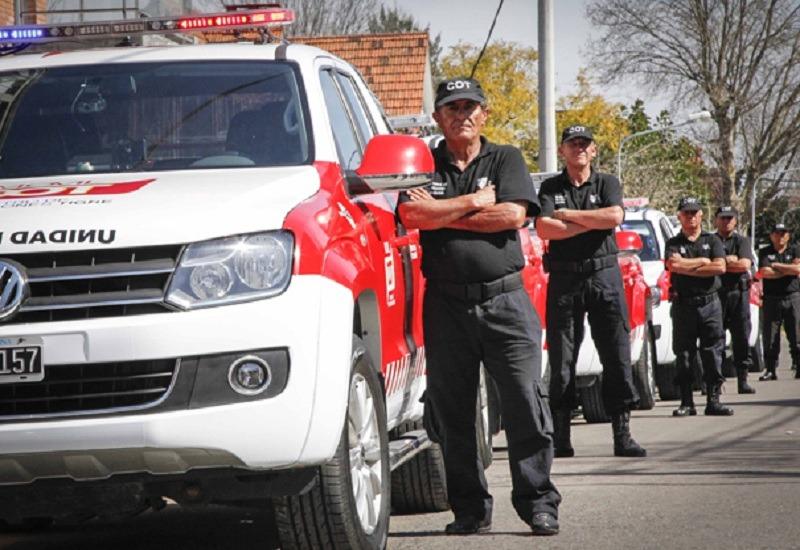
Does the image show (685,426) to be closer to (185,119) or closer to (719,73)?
(185,119)

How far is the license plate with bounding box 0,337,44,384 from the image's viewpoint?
5.75m

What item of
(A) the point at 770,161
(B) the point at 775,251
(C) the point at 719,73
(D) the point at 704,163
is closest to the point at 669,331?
(B) the point at 775,251

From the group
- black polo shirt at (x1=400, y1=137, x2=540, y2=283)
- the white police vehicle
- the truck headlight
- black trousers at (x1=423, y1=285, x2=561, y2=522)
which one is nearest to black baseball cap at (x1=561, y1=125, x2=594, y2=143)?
black polo shirt at (x1=400, y1=137, x2=540, y2=283)

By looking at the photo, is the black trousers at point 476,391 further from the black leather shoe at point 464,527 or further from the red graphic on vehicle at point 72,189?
the red graphic on vehicle at point 72,189

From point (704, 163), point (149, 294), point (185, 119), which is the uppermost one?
point (185, 119)

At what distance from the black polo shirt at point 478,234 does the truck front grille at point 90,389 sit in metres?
1.99

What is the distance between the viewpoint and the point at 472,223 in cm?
742

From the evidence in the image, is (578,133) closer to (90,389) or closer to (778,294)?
(90,389)

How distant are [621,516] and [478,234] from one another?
1.48m

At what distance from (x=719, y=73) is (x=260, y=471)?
172 feet

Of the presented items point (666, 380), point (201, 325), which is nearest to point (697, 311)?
point (666, 380)

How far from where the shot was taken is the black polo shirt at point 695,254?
15023mm

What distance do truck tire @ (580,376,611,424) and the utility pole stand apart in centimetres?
661

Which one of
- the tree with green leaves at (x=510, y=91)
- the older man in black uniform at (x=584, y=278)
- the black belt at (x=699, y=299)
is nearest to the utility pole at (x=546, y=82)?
the black belt at (x=699, y=299)
